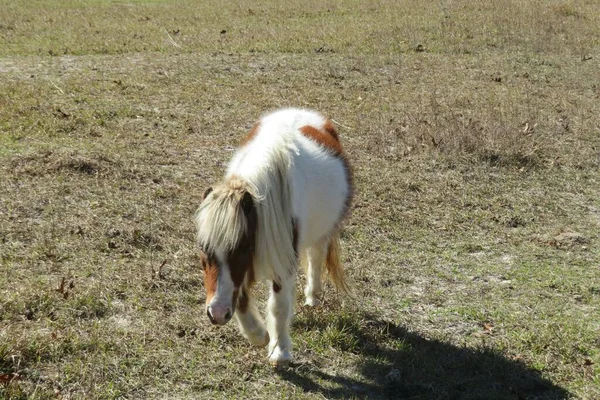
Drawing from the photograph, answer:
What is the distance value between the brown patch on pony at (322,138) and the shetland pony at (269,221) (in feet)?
0.04

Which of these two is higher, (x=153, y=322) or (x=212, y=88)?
(x=212, y=88)

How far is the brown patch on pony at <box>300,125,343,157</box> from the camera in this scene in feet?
15.4

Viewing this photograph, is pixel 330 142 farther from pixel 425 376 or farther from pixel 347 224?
pixel 425 376

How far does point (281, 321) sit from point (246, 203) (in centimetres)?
91

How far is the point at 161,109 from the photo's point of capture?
930cm

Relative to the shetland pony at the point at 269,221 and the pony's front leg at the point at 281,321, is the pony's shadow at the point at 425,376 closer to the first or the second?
the pony's front leg at the point at 281,321

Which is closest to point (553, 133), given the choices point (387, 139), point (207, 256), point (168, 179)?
point (387, 139)

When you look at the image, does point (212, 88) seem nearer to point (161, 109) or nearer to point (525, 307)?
point (161, 109)

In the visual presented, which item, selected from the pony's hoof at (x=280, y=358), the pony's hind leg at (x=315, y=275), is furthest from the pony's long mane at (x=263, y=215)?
the pony's hind leg at (x=315, y=275)

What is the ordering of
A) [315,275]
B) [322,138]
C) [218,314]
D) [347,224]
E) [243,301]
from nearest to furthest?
[218,314]
[243,301]
[322,138]
[315,275]
[347,224]

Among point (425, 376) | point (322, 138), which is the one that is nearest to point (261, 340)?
point (425, 376)

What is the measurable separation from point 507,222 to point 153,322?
3700mm

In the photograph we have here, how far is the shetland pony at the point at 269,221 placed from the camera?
3.48 m

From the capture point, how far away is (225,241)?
11.3 feet
